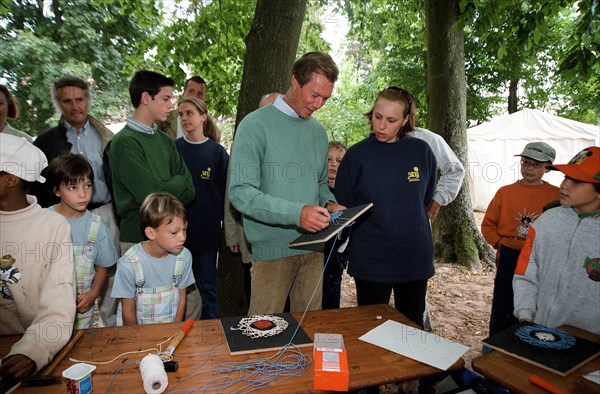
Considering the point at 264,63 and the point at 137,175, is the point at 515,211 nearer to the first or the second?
the point at 264,63

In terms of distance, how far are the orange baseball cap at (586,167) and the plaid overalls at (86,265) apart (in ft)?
9.04

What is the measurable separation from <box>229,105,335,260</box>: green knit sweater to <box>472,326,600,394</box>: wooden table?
1129 millimetres

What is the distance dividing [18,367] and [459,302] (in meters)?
4.74

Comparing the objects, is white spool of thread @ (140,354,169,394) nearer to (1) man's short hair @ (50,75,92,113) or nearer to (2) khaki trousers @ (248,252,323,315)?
(2) khaki trousers @ (248,252,323,315)

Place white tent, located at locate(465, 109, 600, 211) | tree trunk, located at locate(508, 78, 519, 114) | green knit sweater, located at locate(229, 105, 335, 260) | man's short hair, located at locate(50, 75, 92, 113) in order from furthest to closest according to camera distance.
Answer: tree trunk, located at locate(508, 78, 519, 114)
white tent, located at locate(465, 109, 600, 211)
man's short hair, located at locate(50, 75, 92, 113)
green knit sweater, located at locate(229, 105, 335, 260)

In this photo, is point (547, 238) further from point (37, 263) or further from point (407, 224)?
point (37, 263)

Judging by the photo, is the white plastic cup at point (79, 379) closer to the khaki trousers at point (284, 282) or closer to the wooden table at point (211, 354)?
the wooden table at point (211, 354)

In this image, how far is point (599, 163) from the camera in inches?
81.4

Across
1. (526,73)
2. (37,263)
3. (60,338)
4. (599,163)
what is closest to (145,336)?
(60,338)

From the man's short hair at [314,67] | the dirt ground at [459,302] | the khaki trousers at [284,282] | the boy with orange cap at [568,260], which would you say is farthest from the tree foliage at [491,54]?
the khaki trousers at [284,282]

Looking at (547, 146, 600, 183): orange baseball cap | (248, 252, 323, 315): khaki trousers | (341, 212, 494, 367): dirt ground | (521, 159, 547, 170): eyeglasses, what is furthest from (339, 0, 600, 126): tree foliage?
(248, 252, 323, 315): khaki trousers

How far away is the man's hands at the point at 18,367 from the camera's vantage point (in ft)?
4.48

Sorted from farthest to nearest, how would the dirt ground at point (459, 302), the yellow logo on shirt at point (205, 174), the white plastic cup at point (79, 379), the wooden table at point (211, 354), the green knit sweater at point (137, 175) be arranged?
the dirt ground at point (459, 302), the yellow logo on shirt at point (205, 174), the green knit sweater at point (137, 175), the wooden table at point (211, 354), the white plastic cup at point (79, 379)

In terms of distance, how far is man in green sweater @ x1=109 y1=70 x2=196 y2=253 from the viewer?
256cm
